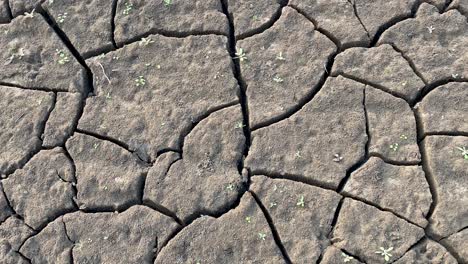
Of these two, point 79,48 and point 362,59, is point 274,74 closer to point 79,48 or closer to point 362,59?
point 362,59

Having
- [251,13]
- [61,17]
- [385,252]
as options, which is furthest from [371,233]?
[61,17]

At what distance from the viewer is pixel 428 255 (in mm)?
3352

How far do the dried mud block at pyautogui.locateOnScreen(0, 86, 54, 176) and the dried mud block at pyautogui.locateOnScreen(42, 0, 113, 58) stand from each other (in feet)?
1.45

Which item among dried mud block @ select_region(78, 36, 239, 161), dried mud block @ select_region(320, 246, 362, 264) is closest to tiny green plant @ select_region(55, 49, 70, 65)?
dried mud block @ select_region(78, 36, 239, 161)

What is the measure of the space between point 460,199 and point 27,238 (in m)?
2.47

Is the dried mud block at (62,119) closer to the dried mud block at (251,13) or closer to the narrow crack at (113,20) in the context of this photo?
the narrow crack at (113,20)

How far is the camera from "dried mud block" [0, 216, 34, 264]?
11.8ft

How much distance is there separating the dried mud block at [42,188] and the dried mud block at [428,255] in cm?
193

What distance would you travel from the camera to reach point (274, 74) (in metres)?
4.00

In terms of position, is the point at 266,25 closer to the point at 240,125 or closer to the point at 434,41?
the point at 240,125

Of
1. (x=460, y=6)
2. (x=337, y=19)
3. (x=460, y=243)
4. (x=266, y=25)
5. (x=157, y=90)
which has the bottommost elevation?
(x=460, y=243)

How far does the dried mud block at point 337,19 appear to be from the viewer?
4.09 metres

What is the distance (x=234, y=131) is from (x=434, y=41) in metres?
1.42

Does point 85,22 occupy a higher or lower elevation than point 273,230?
higher
